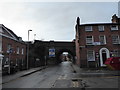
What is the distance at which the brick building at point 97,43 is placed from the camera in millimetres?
28875

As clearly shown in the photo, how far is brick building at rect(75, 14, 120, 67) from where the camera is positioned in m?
28.9

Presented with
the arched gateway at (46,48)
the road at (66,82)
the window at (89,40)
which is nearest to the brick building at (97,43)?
the window at (89,40)

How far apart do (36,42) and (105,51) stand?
25370mm

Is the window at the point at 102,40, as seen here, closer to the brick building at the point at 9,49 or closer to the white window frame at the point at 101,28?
the white window frame at the point at 101,28

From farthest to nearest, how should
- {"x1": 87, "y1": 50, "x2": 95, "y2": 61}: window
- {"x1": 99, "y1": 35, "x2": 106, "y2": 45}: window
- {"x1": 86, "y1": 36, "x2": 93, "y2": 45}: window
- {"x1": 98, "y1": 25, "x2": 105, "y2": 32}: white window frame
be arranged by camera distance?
{"x1": 98, "y1": 25, "x2": 105, "y2": 32}: white window frame < {"x1": 86, "y1": 36, "x2": 93, "y2": 45}: window < {"x1": 99, "y1": 35, "x2": 106, "y2": 45}: window < {"x1": 87, "y1": 50, "x2": 95, "y2": 61}: window

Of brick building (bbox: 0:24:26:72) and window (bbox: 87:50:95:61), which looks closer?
brick building (bbox: 0:24:26:72)

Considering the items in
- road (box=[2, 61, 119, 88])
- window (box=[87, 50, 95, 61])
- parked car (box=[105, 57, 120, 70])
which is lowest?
road (box=[2, 61, 119, 88])

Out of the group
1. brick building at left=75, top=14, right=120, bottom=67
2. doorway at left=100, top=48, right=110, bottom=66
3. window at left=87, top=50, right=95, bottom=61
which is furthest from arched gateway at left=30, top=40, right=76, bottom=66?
doorway at left=100, top=48, right=110, bottom=66

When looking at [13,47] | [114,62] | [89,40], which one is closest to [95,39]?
[89,40]

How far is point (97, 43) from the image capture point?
1145 inches

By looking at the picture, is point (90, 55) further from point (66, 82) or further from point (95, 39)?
point (66, 82)

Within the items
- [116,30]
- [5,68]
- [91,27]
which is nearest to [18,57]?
[5,68]

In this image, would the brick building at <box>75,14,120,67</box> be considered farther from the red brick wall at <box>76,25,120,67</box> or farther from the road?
the road

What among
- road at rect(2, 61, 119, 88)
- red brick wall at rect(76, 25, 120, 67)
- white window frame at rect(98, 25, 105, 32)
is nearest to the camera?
road at rect(2, 61, 119, 88)
